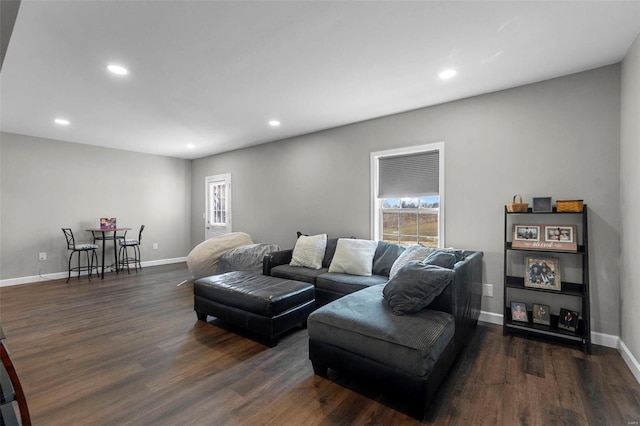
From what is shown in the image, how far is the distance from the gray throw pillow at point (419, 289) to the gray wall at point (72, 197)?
248 inches

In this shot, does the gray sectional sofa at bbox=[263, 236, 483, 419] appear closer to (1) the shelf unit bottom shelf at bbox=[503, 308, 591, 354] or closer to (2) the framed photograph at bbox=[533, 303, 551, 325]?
(1) the shelf unit bottom shelf at bbox=[503, 308, 591, 354]

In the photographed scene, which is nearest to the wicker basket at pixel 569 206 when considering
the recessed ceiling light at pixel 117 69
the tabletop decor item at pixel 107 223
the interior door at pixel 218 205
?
the recessed ceiling light at pixel 117 69

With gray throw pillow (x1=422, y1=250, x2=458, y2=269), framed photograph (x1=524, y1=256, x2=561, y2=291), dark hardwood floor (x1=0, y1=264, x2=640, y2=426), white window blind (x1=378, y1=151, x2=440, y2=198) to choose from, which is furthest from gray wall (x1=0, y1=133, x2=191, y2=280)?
framed photograph (x1=524, y1=256, x2=561, y2=291)

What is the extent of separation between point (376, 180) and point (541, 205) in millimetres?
1934

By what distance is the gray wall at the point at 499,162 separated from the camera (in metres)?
2.66

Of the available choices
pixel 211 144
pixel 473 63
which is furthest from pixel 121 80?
pixel 473 63

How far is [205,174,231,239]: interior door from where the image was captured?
6402mm

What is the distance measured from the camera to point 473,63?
262cm

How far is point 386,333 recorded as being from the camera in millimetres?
1830

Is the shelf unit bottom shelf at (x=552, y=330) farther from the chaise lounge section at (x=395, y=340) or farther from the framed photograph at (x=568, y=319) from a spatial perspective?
the chaise lounge section at (x=395, y=340)

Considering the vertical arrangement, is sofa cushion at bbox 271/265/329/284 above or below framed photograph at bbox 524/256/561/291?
below

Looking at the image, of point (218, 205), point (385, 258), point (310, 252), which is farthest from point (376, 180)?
point (218, 205)

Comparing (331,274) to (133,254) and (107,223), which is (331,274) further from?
(133,254)

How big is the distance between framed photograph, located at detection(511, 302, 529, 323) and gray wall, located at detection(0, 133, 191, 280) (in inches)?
272
